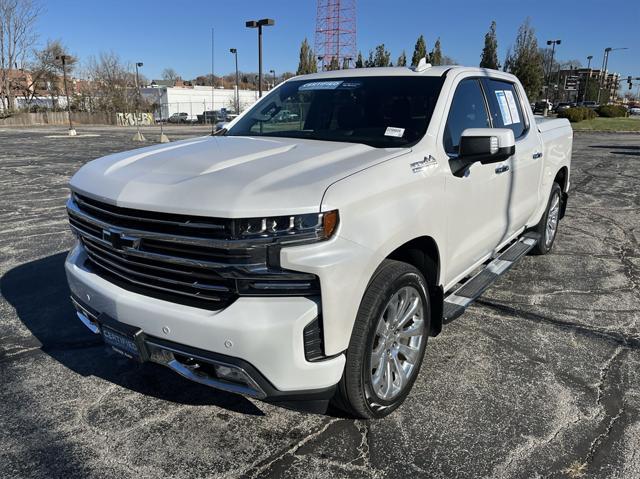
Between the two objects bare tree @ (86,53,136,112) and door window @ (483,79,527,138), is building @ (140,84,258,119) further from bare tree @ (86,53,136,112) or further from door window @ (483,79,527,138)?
door window @ (483,79,527,138)

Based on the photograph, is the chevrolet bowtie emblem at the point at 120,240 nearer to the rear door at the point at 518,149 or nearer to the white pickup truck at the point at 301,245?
the white pickup truck at the point at 301,245

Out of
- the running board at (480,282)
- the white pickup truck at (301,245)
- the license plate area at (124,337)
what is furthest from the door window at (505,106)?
the license plate area at (124,337)

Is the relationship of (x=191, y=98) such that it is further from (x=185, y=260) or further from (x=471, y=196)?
(x=185, y=260)

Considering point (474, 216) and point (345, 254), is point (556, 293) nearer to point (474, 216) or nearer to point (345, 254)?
point (474, 216)

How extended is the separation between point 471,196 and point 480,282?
2.45ft

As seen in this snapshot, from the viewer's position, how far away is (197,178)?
2.53 m

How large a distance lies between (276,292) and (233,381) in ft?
1.59

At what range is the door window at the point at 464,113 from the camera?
348 centimetres

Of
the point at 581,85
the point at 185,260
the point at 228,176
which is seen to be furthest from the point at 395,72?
the point at 581,85

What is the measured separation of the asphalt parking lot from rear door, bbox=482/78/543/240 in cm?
79

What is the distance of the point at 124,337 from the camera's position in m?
2.61

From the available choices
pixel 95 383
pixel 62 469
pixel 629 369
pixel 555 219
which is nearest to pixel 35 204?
pixel 95 383

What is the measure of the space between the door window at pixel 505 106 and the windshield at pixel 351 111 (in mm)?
849

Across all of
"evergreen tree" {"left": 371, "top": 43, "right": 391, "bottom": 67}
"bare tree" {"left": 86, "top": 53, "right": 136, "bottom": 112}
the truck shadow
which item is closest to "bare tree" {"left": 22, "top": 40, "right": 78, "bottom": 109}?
"bare tree" {"left": 86, "top": 53, "right": 136, "bottom": 112}
